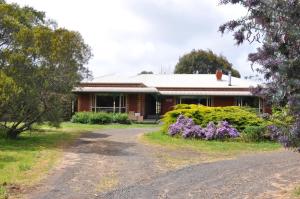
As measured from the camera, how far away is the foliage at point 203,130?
913 inches

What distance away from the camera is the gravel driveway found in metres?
10.7

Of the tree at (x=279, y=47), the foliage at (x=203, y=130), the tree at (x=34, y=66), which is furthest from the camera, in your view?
the foliage at (x=203, y=130)

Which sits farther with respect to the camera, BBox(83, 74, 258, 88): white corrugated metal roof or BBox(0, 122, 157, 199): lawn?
BBox(83, 74, 258, 88): white corrugated metal roof

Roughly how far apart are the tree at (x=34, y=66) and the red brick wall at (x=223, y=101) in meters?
22.6

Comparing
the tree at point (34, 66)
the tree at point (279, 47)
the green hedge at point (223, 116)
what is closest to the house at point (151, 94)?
the green hedge at point (223, 116)

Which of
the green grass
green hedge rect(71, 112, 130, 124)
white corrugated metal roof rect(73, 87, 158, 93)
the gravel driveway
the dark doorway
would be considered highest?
white corrugated metal roof rect(73, 87, 158, 93)

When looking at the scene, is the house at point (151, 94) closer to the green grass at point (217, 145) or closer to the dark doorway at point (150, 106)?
the dark doorway at point (150, 106)

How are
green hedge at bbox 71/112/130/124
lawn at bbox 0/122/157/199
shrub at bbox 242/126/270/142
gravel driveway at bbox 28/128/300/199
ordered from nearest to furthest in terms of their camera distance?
gravel driveway at bbox 28/128/300/199
lawn at bbox 0/122/157/199
shrub at bbox 242/126/270/142
green hedge at bbox 71/112/130/124

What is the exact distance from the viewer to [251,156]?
17484 millimetres

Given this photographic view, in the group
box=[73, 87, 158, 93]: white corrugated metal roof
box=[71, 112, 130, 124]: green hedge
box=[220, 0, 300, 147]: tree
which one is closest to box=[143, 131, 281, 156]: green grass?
box=[220, 0, 300, 147]: tree

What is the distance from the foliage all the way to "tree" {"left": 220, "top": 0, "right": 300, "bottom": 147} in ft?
50.3

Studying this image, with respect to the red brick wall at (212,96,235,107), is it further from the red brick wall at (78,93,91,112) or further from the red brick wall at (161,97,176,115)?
the red brick wall at (78,93,91,112)

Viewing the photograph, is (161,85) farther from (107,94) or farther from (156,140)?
(156,140)

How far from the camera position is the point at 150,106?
49.4 m
